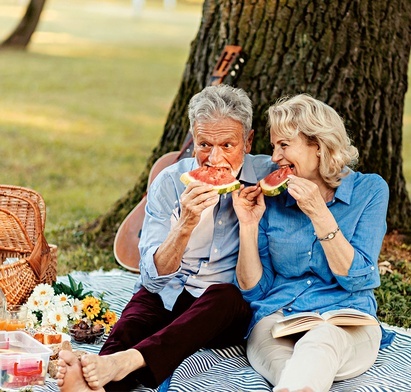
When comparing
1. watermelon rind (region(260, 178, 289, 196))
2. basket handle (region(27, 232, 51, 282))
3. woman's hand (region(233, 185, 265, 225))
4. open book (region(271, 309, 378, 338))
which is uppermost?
watermelon rind (region(260, 178, 289, 196))

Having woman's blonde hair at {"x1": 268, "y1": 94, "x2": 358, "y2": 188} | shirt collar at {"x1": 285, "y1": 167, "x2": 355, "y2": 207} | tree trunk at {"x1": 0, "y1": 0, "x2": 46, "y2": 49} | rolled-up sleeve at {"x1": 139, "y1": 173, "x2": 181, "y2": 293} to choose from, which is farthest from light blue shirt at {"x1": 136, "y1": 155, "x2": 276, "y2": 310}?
tree trunk at {"x1": 0, "y1": 0, "x2": 46, "y2": 49}

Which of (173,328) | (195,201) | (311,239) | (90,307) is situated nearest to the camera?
(173,328)

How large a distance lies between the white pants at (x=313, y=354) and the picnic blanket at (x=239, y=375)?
64 mm

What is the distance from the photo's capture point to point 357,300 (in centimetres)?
455

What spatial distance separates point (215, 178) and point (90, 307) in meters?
1.11

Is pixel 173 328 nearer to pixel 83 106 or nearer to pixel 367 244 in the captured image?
pixel 367 244

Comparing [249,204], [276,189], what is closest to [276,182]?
[276,189]

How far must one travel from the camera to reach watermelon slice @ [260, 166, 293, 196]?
4508mm

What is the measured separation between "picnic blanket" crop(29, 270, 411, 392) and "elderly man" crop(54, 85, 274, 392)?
0.36ft

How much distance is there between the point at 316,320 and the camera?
4430mm

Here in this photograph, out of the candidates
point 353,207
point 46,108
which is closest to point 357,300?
point 353,207

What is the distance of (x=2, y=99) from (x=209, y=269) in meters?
11.6

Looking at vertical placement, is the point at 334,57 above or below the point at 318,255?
above

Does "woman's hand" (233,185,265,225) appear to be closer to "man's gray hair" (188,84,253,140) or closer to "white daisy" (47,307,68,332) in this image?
"man's gray hair" (188,84,253,140)
